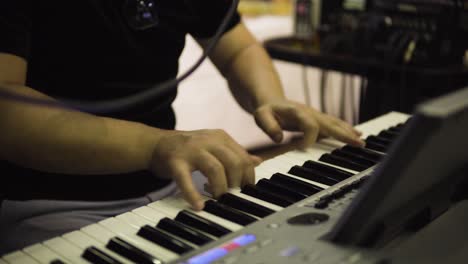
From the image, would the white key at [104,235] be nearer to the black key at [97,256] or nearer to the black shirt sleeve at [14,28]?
the black key at [97,256]

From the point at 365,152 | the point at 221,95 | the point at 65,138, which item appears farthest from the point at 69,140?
the point at 221,95

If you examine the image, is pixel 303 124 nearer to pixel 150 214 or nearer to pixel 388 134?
pixel 388 134

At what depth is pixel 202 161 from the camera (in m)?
0.81

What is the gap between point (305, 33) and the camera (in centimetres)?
241

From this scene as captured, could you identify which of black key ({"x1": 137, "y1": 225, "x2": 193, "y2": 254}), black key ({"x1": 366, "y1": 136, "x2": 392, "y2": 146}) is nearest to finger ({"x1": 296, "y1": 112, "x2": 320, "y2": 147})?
black key ({"x1": 366, "y1": 136, "x2": 392, "y2": 146})

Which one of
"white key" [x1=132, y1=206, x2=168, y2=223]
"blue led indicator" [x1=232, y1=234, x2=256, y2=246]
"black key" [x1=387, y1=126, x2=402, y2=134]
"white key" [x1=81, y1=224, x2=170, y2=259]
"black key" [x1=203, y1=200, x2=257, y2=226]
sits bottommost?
"white key" [x1=81, y1=224, x2=170, y2=259]

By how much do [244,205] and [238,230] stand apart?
3.5 inches

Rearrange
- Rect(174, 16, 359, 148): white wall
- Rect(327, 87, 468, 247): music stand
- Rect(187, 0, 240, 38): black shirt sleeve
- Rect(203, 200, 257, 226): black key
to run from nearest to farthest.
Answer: Rect(327, 87, 468, 247): music stand → Rect(203, 200, 257, 226): black key → Rect(187, 0, 240, 38): black shirt sleeve → Rect(174, 16, 359, 148): white wall

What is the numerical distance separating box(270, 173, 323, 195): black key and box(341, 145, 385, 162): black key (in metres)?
0.18

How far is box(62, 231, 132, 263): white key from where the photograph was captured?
68 centimetres

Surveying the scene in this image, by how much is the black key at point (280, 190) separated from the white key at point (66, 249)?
0.94ft

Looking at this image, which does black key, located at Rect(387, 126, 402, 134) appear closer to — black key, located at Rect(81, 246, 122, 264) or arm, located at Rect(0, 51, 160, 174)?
arm, located at Rect(0, 51, 160, 174)

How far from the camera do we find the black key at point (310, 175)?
88cm

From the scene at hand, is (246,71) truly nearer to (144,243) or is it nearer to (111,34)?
(111,34)
